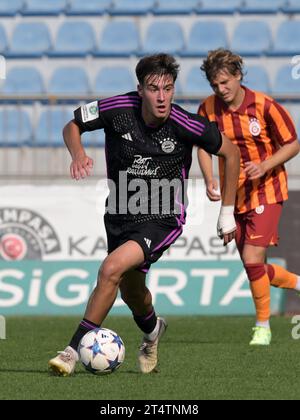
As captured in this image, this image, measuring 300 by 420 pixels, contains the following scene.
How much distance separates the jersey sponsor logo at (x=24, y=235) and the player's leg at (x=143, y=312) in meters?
5.21

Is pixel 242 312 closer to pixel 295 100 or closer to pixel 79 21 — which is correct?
pixel 295 100

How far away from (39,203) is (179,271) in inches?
70.6

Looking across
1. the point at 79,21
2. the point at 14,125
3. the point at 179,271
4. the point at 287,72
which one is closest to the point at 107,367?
the point at 179,271

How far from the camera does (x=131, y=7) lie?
1612 cm

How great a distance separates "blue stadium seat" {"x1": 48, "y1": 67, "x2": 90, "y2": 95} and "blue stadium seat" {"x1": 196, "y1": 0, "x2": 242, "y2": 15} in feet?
7.42

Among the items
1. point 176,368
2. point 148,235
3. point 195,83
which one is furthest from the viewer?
point 195,83

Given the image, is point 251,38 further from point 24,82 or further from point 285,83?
point 24,82

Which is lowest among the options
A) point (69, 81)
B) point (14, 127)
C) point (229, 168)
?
point (229, 168)

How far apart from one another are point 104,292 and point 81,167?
770mm

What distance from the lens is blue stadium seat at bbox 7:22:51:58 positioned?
1557 cm

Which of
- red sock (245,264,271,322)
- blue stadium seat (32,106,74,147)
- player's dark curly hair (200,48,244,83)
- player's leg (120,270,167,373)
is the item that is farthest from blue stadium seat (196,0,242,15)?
player's leg (120,270,167,373)

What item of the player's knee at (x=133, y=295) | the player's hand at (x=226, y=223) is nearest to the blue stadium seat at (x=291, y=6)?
the player's hand at (x=226, y=223)

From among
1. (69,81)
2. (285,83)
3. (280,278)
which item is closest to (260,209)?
A: (280,278)

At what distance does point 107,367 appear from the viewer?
6363mm
